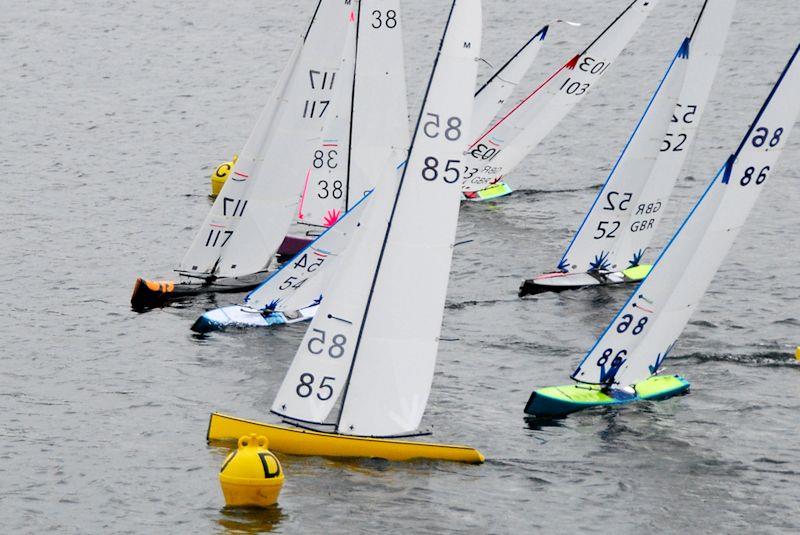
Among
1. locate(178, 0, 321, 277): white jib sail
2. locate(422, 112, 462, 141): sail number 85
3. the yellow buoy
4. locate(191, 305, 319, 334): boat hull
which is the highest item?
locate(422, 112, 462, 141): sail number 85

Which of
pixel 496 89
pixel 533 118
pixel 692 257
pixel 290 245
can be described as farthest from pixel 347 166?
pixel 692 257

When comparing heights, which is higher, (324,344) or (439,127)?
(439,127)

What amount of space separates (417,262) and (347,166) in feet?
47.6

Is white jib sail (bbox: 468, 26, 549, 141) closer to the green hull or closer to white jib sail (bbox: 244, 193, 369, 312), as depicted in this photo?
white jib sail (bbox: 244, 193, 369, 312)

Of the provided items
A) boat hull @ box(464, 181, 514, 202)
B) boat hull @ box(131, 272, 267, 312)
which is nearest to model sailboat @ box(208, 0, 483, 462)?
boat hull @ box(131, 272, 267, 312)

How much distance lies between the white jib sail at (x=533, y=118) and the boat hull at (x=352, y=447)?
1973 cm

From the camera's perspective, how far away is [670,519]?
2608cm

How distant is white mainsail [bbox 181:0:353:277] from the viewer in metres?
37.8

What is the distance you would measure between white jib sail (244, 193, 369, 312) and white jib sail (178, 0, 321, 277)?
2602mm

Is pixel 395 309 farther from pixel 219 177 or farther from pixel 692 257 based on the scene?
pixel 219 177

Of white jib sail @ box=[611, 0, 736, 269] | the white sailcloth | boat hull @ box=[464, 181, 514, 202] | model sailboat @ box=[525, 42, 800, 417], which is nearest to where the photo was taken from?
model sailboat @ box=[525, 42, 800, 417]

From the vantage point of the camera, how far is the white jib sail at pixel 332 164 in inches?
1575

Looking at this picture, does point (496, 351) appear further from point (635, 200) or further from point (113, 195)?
point (113, 195)

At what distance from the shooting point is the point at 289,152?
3809cm
